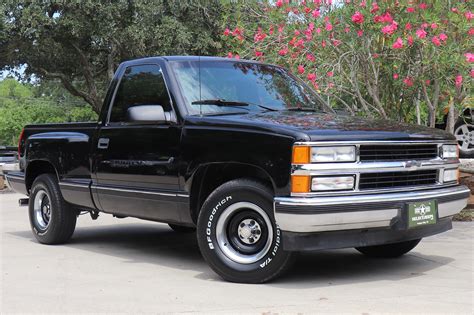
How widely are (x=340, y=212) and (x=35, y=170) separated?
4.67 m

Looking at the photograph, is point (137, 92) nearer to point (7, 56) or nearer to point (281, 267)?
point (281, 267)

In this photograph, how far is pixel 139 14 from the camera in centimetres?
2209

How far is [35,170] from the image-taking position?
840 cm

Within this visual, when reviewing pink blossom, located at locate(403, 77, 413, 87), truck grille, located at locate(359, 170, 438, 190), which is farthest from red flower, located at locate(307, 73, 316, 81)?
truck grille, located at locate(359, 170, 438, 190)

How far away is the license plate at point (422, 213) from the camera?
5375 millimetres

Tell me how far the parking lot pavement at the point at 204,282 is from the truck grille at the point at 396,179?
80 cm

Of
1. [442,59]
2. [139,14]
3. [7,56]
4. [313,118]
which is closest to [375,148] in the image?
[313,118]

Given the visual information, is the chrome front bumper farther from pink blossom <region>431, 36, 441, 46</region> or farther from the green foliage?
the green foliage

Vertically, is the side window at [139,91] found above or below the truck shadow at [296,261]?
above

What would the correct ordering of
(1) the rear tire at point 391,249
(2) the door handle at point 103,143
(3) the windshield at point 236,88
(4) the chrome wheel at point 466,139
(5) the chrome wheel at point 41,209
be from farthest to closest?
(4) the chrome wheel at point 466,139 < (5) the chrome wheel at point 41,209 < (2) the door handle at point 103,143 < (1) the rear tire at point 391,249 < (3) the windshield at point 236,88

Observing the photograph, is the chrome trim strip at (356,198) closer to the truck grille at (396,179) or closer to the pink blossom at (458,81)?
the truck grille at (396,179)

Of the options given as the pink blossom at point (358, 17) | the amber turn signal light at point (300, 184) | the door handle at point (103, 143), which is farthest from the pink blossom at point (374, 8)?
the amber turn signal light at point (300, 184)

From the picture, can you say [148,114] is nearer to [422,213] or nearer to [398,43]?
[422,213]

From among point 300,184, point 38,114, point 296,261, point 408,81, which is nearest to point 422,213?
point 300,184
